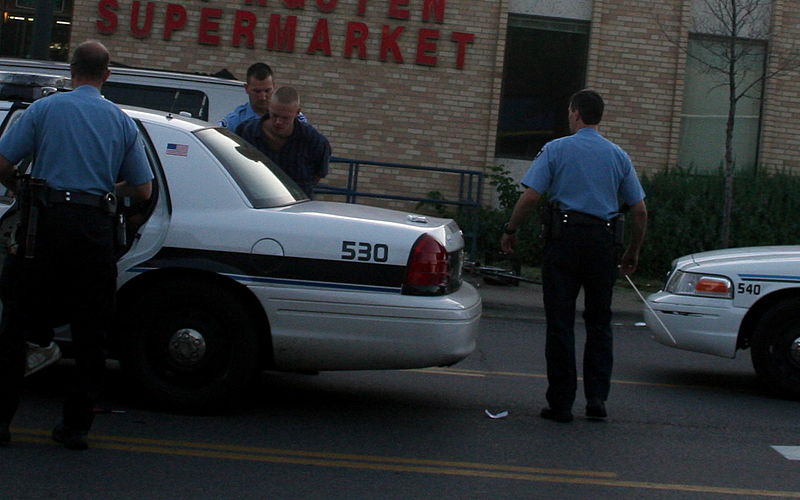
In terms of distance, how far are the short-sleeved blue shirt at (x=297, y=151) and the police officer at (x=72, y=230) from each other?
2.43 metres

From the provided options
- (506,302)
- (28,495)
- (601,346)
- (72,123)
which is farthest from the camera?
Answer: (506,302)

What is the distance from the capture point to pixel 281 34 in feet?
54.9

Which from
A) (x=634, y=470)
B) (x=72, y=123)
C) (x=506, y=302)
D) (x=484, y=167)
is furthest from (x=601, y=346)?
(x=484, y=167)

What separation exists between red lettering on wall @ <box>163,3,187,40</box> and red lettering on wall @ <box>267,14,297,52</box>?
1235mm

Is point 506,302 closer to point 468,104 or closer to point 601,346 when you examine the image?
point 468,104

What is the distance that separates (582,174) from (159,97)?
6.38 meters

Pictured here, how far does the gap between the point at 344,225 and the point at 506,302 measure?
6.77 m

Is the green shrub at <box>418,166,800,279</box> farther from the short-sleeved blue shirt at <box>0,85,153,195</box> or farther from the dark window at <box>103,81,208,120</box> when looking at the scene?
the short-sleeved blue shirt at <box>0,85,153,195</box>

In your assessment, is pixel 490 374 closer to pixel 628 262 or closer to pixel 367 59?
pixel 628 262

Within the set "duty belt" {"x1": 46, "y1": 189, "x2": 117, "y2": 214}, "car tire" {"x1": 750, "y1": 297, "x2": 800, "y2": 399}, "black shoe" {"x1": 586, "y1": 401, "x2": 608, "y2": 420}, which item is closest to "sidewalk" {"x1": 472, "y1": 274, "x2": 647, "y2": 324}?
"car tire" {"x1": 750, "y1": 297, "x2": 800, "y2": 399}

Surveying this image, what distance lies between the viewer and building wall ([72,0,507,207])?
1675 cm

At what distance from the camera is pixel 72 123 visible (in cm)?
549

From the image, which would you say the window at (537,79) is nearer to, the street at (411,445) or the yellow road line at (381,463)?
the street at (411,445)

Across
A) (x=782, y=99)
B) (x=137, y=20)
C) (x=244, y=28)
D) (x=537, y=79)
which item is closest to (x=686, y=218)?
(x=782, y=99)
